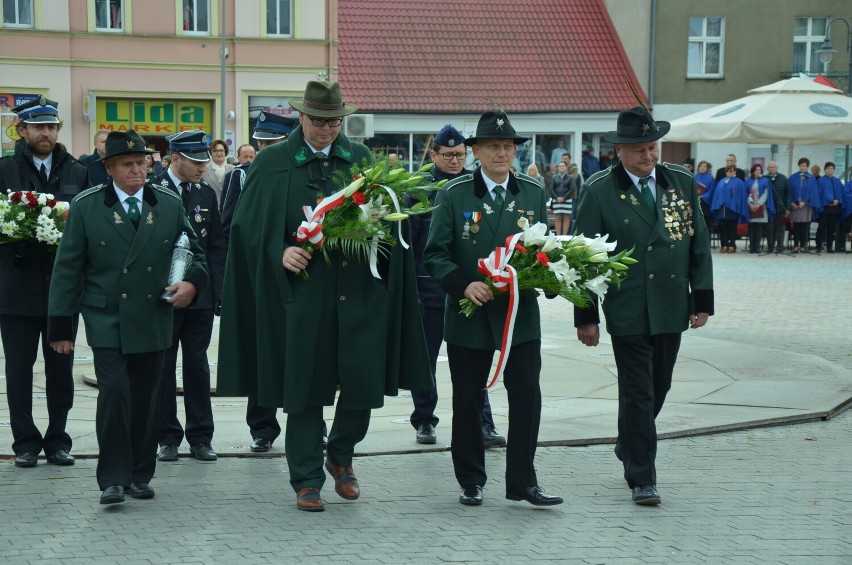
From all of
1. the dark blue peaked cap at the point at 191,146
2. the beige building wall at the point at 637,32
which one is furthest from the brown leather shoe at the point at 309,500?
the beige building wall at the point at 637,32

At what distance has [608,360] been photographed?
513 inches

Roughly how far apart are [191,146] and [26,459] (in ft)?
7.12

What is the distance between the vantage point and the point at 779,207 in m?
28.8

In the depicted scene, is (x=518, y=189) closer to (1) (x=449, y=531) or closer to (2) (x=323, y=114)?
(2) (x=323, y=114)

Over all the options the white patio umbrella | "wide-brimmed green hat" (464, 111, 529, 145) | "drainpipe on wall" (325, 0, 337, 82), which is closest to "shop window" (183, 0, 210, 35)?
"drainpipe on wall" (325, 0, 337, 82)

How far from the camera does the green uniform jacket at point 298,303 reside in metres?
7.07

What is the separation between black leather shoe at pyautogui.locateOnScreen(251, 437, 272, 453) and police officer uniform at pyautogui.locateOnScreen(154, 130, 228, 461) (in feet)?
0.92

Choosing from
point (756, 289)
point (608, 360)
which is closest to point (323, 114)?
point (608, 360)

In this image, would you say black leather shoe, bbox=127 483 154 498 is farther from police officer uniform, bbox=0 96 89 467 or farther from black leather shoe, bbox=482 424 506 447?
black leather shoe, bbox=482 424 506 447

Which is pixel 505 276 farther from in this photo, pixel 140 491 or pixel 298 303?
pixel 140 491

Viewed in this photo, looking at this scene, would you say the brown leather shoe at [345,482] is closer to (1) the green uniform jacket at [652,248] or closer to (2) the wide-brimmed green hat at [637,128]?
(1) the green uniform jacket at [652,248]

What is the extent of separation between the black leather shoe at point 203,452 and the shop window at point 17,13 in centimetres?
2980

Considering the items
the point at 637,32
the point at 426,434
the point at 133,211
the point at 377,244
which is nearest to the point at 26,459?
the point at 133,211

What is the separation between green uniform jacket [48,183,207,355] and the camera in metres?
7.14
